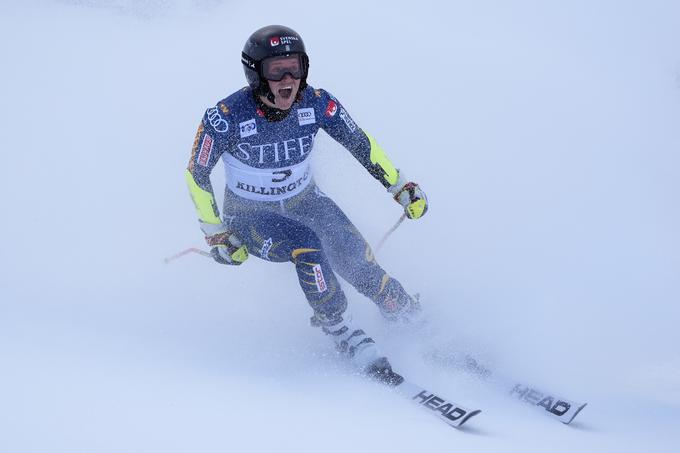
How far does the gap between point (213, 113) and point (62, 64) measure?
6095 mm

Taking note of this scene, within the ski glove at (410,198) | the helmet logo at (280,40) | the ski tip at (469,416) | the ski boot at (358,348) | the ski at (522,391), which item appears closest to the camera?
the ski tip at (469,416)

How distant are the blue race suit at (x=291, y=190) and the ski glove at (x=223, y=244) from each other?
7 centimetres

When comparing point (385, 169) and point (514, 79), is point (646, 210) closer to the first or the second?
point (514, 79)

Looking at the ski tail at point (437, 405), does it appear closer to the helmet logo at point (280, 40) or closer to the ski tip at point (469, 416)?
the ski tip at point (469, 416)

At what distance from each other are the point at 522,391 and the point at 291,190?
2.25m

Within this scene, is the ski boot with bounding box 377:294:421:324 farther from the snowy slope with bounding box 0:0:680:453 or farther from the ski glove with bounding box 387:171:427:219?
the ski glove with bounding box 387:171:427:219

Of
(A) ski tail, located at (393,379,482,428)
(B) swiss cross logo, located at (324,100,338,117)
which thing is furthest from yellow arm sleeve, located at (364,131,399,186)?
(A) ski tail, located at (393,379,482,428)

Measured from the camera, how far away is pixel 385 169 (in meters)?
4.24

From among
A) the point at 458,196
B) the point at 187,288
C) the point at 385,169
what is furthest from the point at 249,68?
the point at 458,196

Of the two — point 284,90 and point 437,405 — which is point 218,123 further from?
point 437,405

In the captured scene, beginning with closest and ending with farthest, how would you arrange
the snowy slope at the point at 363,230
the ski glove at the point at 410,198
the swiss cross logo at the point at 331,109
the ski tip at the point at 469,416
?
the snowy slope at the point at 363,230
the ski tip at the point at 469,416
the swiss cross logo at the point at 331,109
the ski glove at the point at 410,198

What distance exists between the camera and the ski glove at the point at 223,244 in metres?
3.88

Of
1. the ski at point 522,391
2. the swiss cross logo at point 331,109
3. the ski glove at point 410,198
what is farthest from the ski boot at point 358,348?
the swiss cross logo at point 331,109

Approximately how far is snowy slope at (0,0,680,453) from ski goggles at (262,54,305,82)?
6.41 ft
